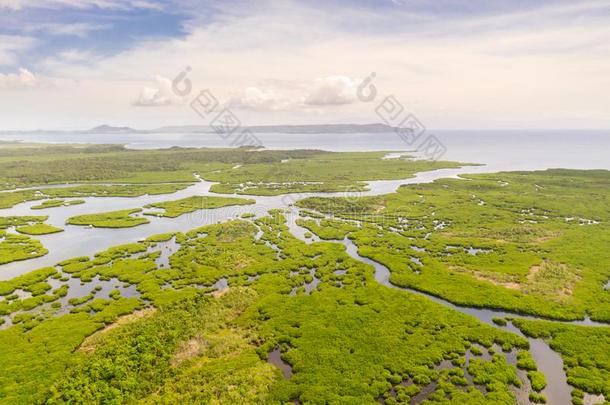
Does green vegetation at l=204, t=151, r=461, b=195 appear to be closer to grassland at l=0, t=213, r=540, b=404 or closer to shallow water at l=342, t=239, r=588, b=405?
grassland at l=0, t=213, r=540, b=404

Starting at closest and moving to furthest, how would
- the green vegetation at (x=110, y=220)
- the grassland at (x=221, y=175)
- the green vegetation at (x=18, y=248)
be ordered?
the green vegetation at (x=18, y=248) < the green vegetation at (x=110, y=220) < the grassland at (x=221, y=175)

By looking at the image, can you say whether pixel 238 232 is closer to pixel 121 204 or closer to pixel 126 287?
pixel 126 287

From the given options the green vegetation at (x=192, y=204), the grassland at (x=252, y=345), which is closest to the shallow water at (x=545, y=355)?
the grassland at (x=252, y=345)

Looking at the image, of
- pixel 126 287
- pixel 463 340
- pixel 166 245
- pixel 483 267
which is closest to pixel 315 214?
pixel 166 245

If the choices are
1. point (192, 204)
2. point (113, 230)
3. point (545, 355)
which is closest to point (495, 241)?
point (545, 355)

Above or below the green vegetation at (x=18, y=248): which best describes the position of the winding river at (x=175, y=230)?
above

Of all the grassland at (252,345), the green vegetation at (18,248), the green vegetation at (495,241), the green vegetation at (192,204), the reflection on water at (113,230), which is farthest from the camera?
the green vegetation at (192,204)

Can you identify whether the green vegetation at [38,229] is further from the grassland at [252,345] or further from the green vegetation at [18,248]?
the grassland at [252,345]
